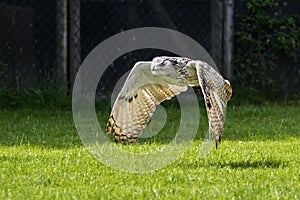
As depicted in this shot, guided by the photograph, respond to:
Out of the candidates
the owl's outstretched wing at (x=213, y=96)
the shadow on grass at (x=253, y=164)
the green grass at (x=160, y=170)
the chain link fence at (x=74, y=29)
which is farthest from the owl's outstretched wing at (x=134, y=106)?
the chain link fence at (x=74, y=29)

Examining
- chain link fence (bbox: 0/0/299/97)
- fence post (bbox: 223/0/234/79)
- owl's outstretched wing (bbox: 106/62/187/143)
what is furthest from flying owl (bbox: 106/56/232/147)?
fence post (bbox: 223/0/234/79)

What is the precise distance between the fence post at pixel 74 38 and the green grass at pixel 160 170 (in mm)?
1856

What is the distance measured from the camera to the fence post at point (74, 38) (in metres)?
10.3

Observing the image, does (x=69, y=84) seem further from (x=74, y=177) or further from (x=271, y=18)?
(x=74, y=177)

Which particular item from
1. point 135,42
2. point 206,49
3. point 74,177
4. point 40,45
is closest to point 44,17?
point 40,45

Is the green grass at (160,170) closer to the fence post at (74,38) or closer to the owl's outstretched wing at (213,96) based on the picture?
the owl's outstretched wing at (213,96)

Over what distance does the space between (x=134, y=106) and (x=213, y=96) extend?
39.5 inches

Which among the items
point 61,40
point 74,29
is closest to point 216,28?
point 74,29

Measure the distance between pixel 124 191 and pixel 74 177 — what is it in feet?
1.99

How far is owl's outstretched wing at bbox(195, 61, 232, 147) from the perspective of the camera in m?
5.20

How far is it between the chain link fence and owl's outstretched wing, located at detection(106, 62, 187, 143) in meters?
4.05

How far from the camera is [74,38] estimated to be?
10.3 m

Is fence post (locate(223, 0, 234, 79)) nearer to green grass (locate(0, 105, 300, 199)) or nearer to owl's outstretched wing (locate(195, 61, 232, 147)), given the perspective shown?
green grass (locate(0, 105, 300, 199))

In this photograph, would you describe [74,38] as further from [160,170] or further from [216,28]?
[160,170]
